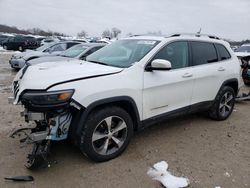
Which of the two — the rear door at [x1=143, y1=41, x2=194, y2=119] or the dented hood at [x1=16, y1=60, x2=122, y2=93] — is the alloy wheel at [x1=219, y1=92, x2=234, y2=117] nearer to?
the rear door at [x1=143, y1=41, x2=194, y2=119]

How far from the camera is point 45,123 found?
335cm

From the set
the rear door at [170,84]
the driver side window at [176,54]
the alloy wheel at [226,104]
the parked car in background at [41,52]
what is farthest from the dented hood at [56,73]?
the parked car in background at [41,52]

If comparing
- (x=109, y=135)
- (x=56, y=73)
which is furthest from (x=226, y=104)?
(x=56, y=73)

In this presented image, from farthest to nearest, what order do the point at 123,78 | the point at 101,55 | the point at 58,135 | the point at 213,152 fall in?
the point at 101,55, the point at 213,152, the point at 123,78, the point at 58,135

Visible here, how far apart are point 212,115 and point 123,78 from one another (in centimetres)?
275

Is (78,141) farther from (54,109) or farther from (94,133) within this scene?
(54,109)

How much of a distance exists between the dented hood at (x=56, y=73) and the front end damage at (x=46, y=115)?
12 cm

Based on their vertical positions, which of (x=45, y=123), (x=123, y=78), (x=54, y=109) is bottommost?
(x=45, y=123)

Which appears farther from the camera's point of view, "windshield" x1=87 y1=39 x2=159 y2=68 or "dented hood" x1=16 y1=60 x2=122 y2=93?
"windshield" x1=87 y1=39 x2=159 y2=68

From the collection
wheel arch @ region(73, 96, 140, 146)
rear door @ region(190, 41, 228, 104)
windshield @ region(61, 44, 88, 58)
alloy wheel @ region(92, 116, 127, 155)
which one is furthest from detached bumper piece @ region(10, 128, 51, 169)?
windshield @ region(61, 44, 88, 58)

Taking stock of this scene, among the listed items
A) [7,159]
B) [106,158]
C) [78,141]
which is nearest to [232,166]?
[106,158]

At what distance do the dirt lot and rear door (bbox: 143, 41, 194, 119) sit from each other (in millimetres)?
598

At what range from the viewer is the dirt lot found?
11.1 feet

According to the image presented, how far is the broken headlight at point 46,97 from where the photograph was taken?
308 centimetres
